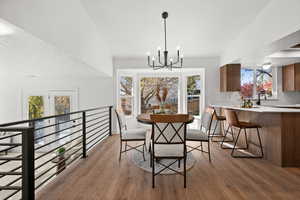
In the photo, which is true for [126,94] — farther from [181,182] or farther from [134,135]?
[181,182]

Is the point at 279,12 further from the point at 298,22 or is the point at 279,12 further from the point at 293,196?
the point at 293,196

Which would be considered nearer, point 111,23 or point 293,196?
point 293,196

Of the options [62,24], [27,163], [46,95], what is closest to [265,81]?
[62,24]

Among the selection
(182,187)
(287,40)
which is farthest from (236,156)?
(287,40)

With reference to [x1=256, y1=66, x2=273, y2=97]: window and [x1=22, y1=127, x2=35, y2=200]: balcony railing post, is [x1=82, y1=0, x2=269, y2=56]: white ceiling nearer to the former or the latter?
[x1=256, y1=66, x2=273, y2=97]: window

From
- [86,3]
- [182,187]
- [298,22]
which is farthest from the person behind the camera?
[86,3]

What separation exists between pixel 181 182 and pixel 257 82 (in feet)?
14.9

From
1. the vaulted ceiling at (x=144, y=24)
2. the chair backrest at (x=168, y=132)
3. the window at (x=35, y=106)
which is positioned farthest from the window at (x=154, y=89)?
the window at (x=35, y=106)

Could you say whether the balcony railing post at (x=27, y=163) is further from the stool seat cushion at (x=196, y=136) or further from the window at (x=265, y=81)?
the window at (x=265, y=81)

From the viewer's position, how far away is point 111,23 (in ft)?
11.0

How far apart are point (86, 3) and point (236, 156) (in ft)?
12.6

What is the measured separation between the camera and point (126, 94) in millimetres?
5184

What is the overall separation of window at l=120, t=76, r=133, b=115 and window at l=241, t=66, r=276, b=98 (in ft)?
11.5

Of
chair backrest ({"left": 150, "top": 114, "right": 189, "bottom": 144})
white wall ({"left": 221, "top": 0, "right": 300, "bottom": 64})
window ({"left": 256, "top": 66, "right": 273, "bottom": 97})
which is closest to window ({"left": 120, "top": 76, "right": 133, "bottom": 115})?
white wall ({"left": 221, "top": 0, "right": 300, "bottom": 64})
